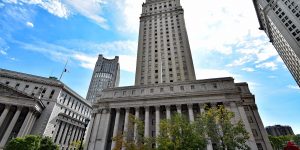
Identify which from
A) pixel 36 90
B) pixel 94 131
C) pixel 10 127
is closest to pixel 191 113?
pixel 94 131

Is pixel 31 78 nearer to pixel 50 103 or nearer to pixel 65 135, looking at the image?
pixel 50 103

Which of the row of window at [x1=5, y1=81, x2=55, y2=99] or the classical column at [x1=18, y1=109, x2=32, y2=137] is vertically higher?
the row of window at [x1=5, y1=81, x2=55, y2=99]

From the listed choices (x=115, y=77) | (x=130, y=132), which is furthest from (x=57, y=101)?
(x=115, y=77)

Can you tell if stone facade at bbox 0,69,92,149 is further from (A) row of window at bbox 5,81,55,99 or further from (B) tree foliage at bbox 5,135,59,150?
(B) tree foliage at bbox 5,135,59,150

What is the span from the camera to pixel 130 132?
3747cm

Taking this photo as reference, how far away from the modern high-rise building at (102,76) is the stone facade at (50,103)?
64.4 m

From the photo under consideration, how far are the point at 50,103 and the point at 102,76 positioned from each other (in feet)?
286

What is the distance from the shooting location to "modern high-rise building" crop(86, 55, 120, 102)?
128m

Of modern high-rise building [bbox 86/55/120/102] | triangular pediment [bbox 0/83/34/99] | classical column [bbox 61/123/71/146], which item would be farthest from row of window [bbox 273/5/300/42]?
modern high-rise building [bbox 86/55/120/102]

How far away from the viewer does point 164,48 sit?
64188 mm

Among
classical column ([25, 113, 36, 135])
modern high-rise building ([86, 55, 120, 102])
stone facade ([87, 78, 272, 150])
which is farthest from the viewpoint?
modern high-rise building ([86, 55, 120, 102])

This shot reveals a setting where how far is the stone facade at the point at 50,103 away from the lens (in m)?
50.2

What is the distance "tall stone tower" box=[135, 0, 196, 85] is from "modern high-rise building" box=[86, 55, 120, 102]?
69.8m

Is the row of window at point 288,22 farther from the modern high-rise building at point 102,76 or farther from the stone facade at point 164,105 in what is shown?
the modern high-rise building at point 102,76
